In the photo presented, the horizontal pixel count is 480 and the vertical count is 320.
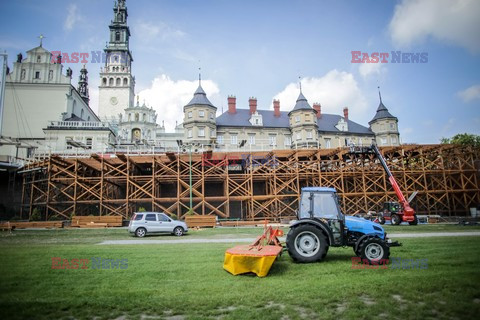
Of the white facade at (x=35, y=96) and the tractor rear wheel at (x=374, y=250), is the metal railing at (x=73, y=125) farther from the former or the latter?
the tractor rear wheel at (x=374, y=250)

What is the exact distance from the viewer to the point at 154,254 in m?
9.76

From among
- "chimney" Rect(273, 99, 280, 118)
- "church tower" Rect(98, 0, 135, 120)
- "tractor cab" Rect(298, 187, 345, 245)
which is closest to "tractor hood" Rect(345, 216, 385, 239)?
"tractor cab" Rect(298, 187, 345, 245)

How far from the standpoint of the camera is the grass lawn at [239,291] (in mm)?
4543

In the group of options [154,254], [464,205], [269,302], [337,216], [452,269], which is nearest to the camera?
[269,302]

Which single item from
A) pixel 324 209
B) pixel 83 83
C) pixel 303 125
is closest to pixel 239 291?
pixel 324 209

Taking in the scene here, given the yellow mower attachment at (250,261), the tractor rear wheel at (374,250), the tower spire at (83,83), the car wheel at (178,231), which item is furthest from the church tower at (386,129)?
the tower spire at (83,83)

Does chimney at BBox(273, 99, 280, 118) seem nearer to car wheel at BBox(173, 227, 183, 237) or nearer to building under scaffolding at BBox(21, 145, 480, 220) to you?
building under scaffolding at BBox(21, 145, 480, 220)

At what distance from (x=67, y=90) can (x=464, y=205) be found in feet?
197

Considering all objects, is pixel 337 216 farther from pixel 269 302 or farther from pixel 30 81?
pixel 30 81

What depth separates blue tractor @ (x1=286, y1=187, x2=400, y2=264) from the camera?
7793mm

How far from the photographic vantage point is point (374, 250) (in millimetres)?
7902

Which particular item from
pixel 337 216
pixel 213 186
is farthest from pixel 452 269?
pixel 213 186

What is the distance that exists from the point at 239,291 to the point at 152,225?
12.6m

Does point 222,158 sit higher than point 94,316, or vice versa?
point 222,158
